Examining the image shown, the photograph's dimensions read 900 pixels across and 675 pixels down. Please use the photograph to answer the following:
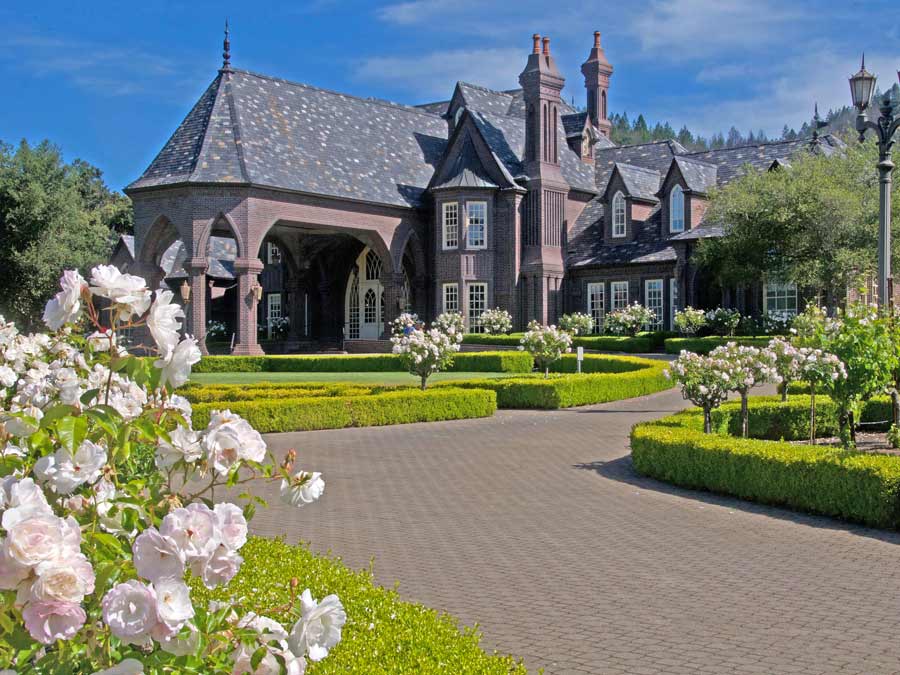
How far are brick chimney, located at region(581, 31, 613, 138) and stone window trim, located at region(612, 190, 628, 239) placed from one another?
16.0m

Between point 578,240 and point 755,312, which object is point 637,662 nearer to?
point 755,312

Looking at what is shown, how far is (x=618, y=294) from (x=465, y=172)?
8.50m

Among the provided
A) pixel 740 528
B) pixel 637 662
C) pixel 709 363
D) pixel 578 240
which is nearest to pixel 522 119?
pixel 578 240

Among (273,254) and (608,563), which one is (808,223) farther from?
(273,254)

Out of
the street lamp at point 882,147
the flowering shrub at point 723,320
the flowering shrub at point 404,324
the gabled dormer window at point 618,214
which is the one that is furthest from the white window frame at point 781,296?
the street lamp at point 882,147

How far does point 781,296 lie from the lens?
36656mm

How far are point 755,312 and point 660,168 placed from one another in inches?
460

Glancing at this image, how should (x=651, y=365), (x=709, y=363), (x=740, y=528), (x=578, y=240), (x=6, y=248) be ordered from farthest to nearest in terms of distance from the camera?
(x=6, y=248) < (x=578, y=240) < (x=651, y=365) < (x=709, y=363) < (x=740, y=528)

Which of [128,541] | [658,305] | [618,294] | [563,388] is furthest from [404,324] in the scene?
[128,541]

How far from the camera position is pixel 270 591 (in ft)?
18.4

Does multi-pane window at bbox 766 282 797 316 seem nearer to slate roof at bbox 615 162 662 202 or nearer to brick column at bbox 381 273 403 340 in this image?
slate roof at bbox 615 162 662 202

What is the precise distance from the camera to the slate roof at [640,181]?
4234cm

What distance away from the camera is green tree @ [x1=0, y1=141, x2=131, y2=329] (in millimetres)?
51469

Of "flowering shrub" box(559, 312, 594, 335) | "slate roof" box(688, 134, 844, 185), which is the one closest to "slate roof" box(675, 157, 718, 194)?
"slate roof" box(688, 134, 844, 185)
